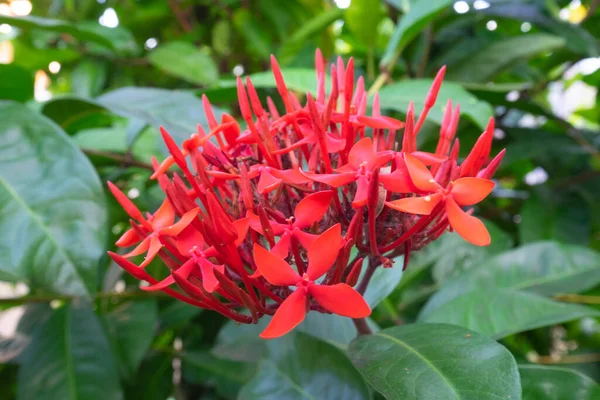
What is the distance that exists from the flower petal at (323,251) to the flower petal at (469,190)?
87mm

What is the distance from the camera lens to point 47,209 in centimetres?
48

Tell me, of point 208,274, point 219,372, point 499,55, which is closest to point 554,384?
point 208,274

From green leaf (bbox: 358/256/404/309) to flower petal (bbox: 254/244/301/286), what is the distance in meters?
0.17

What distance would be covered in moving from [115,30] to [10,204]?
0.69 meters

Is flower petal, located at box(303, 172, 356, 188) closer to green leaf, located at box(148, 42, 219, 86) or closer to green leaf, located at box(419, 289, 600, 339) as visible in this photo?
green leaf, located at box(419, 289, 600, 339)

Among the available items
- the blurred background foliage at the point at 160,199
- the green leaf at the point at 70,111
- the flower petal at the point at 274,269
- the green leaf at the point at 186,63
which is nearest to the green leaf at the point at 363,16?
the blurred background foliage at the point at 160,199

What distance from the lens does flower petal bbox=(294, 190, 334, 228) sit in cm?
34

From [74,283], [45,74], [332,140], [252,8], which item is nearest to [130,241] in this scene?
[74,283]

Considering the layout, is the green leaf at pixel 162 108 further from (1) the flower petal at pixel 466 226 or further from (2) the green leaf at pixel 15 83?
(1) the flower petal at pixel 466 226

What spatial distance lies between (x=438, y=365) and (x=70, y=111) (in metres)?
0.62

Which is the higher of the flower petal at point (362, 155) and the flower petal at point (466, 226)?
the flower petal at point (362, 155)

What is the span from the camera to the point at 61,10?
1.25 m

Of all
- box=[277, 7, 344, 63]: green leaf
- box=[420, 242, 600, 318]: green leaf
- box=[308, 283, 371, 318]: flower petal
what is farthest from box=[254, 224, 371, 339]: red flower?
box=[277, 7, 344, 63]: green leaf

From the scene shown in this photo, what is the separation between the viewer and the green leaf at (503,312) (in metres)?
0.52
